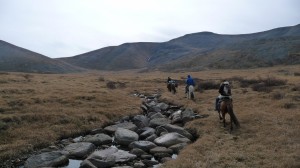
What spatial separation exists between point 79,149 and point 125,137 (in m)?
3.54

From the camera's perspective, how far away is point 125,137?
21.6m

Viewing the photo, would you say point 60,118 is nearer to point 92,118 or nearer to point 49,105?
point 92,118

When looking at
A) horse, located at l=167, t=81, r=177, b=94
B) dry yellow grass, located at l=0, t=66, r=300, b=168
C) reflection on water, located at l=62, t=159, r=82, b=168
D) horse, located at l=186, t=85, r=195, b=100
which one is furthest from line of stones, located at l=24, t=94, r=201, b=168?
horse, located at l=167, t=81, r=177, b=94

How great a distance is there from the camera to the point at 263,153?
1573 centimetres

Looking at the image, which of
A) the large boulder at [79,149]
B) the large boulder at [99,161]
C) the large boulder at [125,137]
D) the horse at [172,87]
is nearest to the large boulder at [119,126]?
the large boulder at [125,137]

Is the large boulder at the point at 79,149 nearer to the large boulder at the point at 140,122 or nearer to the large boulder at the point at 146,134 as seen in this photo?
the large boulder at the point at 146,134

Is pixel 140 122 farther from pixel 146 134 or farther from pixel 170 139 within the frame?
pixel 170 139

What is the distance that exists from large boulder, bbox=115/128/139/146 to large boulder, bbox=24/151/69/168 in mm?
4399

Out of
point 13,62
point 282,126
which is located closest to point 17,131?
point 282,126

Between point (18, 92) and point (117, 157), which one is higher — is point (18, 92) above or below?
above

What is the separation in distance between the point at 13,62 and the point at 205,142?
20073cm

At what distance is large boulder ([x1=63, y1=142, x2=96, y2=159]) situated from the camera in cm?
1853

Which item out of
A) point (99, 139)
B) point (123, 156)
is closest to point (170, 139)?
point (123, 156)

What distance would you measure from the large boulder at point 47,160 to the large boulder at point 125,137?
4.40 m
